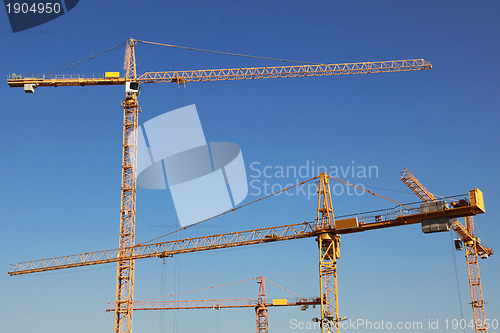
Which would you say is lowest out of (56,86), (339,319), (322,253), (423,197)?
(339,319)

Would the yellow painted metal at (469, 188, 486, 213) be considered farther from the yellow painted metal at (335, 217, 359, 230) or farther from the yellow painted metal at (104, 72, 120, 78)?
A: the yellow painted metal at (104, 72, 120, 78)

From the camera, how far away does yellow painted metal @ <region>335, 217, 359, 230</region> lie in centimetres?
7875

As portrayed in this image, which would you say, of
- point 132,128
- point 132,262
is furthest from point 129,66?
point 132,262

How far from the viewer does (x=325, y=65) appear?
117312 millimetres

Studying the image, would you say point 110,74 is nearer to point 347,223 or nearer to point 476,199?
point 347,223

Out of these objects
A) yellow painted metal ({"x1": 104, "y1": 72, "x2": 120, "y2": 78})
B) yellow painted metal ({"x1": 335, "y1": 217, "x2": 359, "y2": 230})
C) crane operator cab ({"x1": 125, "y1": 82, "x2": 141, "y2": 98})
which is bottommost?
yellow painted metal ({"x1": 335, "y1": 217, "x2": 359, "y2": 230})

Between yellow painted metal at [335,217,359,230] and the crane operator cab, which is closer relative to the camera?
yellow painted metal at [335,217,359,230]

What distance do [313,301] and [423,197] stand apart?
1201 inches

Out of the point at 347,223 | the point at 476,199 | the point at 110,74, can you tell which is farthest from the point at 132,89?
the point at 476,199

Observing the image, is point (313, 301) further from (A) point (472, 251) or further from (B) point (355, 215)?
(B) point (355, 215)

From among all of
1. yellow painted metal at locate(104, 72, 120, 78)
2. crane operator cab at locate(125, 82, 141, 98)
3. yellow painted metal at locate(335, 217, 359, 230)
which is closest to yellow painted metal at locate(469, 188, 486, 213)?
yellow painted metal at locate(335, 217, 359, 230)

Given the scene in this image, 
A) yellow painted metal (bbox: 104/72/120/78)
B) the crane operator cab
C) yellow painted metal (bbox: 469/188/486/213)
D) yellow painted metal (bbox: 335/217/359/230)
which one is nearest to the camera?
yellow painted metal (bbox: 469/188/486/213)

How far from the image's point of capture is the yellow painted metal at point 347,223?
78750 millimetres

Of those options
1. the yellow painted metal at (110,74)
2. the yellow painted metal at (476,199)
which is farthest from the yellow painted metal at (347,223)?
the yellow painted metal at (110,74)
